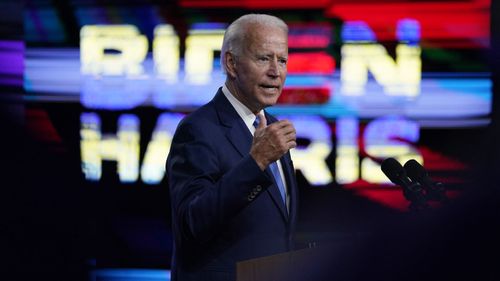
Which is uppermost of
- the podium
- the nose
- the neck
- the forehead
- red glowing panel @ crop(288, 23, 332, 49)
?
red glowing panel @ crop(288, 23, 332, 49)

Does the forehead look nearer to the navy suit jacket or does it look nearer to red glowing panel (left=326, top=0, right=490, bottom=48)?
the navy suit jacket

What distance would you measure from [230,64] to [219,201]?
1.44 ft

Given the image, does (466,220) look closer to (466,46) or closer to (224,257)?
(224,257)

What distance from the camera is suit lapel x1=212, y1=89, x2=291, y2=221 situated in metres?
2.12

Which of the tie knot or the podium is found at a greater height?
the tie knot

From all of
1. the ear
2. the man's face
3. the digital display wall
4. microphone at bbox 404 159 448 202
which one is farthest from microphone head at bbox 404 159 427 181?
the digital display wall

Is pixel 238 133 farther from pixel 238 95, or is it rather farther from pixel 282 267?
pixel 282 267

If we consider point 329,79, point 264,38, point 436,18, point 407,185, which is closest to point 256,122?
point 264,38

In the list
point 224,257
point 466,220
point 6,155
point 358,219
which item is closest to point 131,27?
point 6,155

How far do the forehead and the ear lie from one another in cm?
6

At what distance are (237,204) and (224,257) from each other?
0.65ft

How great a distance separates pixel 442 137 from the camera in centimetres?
442

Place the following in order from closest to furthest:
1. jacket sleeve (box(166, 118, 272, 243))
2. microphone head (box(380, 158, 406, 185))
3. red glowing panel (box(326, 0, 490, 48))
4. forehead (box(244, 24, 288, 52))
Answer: jacket sleeve (box(166, 118, 272, 243)) → microphone head (box(380, 158, 406, 185)) → forehead (box(244, 24, 288, 52)) → red glowing panel (box(326, 0, 490, 48))

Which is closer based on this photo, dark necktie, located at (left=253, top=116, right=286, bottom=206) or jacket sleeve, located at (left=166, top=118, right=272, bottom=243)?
jacket sleeve, located at (left=166, top=118, right=272, bottom=243)
